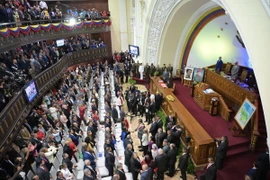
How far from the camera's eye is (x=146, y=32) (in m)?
14.0

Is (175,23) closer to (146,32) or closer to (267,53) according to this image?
(146,32)

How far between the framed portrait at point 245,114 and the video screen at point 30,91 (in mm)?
7562

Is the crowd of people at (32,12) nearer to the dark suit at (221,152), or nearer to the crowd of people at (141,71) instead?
the crowd of people at (141,71)

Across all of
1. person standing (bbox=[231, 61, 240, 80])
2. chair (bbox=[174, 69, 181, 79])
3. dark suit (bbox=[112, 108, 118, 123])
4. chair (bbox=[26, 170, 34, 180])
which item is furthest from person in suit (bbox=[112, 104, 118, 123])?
chair (bbox=[174, 69, 181, 79])

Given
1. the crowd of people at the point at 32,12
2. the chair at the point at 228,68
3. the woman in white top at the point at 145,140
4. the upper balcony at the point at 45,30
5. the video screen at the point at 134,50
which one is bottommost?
the woman in white top at the point at 145,140

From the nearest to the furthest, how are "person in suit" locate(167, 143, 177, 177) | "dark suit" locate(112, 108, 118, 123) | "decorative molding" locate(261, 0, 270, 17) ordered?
"decorative molding" locate(261, 0, 270, 17)
"person in suit" locate(167, 143, 177, 177)
"dark suit" locate(112, 108, 118, 123)

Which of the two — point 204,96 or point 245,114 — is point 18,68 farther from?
point 245,114

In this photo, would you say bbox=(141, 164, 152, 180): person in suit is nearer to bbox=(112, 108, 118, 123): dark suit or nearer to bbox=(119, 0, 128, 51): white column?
bbox=(112, 108, 118, 123): dark suit

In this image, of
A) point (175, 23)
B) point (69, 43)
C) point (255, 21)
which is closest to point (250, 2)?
point (255, 21)

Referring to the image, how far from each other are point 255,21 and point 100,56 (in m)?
13.4

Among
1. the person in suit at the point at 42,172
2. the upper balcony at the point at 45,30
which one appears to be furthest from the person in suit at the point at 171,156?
the upper balcony at the point at 45,30

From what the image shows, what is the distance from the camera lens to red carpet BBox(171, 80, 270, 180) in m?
5.96

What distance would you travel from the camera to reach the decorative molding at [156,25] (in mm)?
11223

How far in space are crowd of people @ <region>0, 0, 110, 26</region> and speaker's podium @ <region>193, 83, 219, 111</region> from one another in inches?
347
